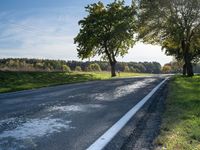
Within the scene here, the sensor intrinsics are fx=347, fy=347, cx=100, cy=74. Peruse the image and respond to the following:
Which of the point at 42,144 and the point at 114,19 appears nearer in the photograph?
the point at 42,144

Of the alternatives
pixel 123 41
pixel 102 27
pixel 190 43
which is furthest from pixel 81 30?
pixel 190 43

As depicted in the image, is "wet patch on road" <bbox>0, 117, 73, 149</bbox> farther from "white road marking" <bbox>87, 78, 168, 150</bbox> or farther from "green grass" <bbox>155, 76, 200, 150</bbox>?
"green grass" <bbox>155, 76, 200, 150</bbox>

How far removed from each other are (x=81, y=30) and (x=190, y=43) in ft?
60.7

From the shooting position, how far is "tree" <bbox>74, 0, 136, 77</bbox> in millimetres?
52938

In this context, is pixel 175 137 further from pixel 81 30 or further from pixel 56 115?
pixel 81 30

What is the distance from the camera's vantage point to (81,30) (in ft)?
177

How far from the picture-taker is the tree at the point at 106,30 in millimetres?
52938

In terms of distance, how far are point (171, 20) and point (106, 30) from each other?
59.9ft

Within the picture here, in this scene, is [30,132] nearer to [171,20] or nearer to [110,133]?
[110,133]

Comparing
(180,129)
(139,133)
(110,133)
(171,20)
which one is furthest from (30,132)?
(171,20)

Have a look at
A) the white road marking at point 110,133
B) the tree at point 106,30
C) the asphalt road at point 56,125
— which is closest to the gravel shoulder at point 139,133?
the white road marking at point 110,133

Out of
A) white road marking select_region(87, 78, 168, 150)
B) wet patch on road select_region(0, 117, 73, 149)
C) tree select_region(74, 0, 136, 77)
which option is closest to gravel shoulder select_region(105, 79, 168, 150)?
white road marking select_region(87, 78, 168, 150)

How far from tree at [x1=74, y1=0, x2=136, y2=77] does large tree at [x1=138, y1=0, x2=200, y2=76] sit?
1214 centimetres

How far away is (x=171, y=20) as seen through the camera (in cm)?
3759
